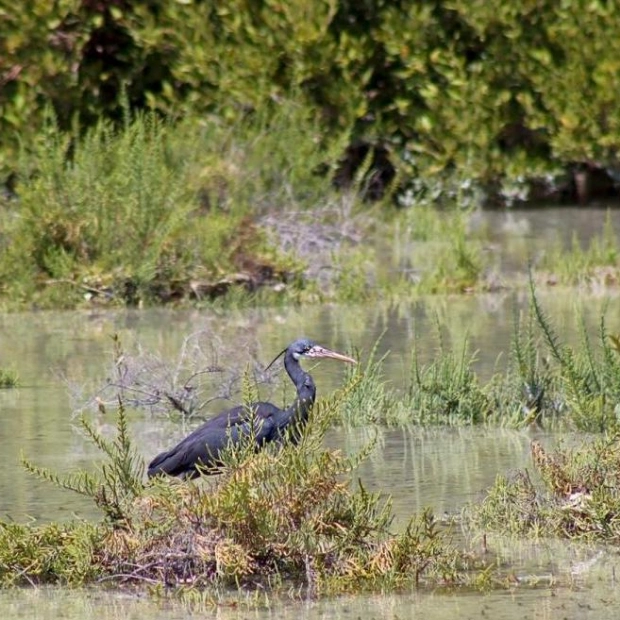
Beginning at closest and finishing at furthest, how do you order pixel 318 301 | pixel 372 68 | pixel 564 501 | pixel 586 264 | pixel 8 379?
pixel 564 501, pixel 8 379, pixel 318 301, pixel 586 264, pixel 372 68

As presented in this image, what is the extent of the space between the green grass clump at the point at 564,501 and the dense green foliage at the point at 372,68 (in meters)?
7.74

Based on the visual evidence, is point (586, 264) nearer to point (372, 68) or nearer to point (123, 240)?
point (372, 68)

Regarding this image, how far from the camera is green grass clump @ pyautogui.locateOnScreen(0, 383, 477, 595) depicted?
5.86 m

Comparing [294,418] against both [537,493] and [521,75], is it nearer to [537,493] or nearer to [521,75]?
[537,493]

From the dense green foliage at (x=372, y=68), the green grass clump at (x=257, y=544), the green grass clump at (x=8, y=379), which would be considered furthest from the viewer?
the dense green foliage at (x=372, y=68)

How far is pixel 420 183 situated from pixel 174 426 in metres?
6.74

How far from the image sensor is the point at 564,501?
6539 mm

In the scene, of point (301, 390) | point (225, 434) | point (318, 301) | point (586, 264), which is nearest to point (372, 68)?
point (586, 264)

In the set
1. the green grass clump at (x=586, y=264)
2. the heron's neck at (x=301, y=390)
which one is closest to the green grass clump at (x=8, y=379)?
the heron's neck at (x=301, y=390)

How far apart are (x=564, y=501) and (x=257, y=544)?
4.34 feet

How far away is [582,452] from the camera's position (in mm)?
6758

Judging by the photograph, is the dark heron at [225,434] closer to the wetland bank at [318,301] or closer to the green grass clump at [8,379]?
the wetland bank at [318,301]

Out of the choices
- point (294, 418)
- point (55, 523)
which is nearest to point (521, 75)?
point (294, 418)

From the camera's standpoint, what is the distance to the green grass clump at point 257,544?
5859 millimetres
